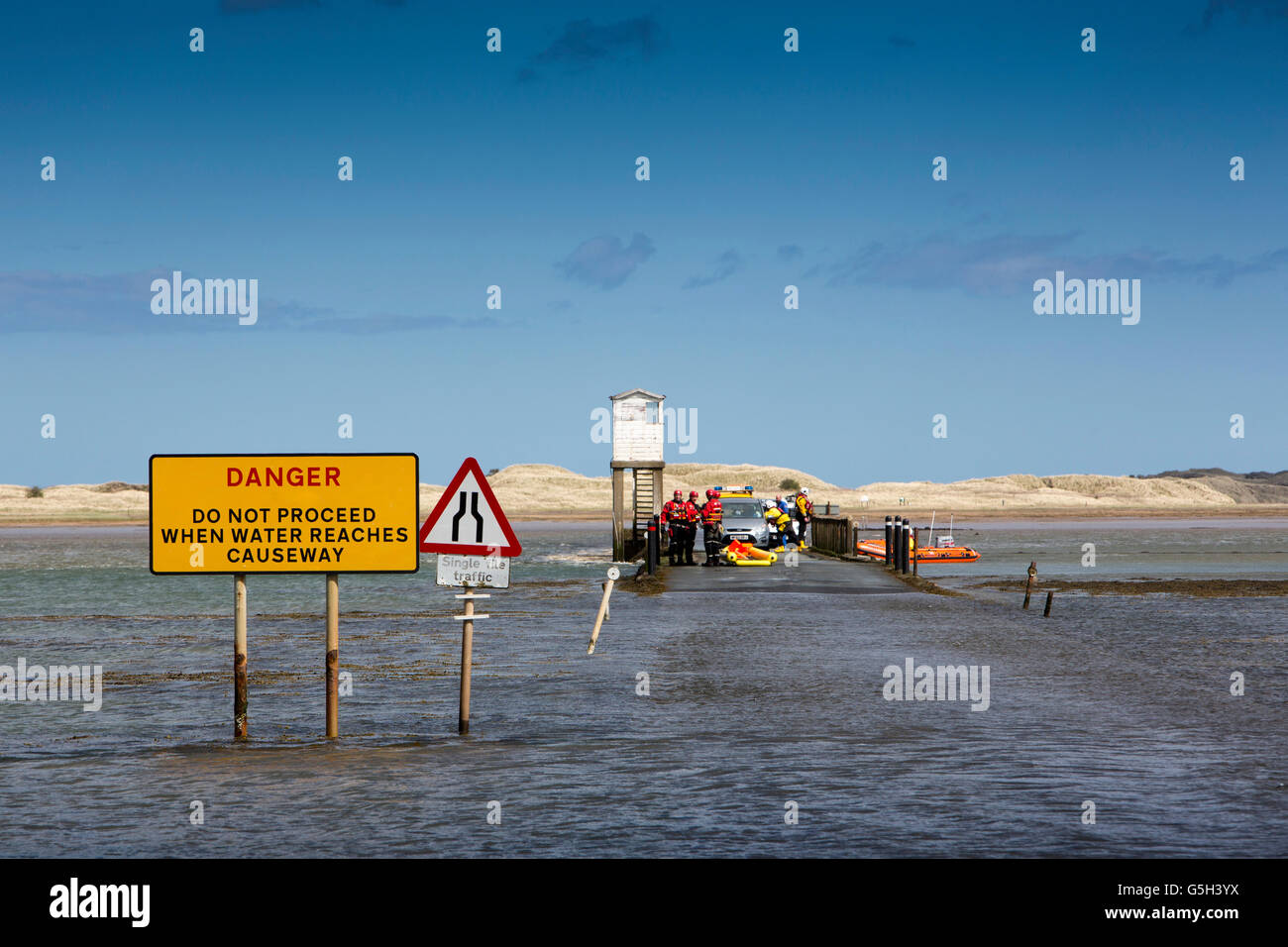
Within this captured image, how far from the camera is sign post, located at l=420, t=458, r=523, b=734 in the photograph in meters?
12.8

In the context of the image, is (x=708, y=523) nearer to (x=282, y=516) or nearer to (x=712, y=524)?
(x=712, y=524)

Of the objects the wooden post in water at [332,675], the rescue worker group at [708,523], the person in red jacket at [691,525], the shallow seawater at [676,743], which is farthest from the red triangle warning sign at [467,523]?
the person in red jacket at [691,525]

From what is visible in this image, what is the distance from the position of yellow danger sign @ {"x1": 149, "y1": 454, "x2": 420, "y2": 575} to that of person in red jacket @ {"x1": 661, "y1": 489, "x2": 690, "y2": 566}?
96.3 ft

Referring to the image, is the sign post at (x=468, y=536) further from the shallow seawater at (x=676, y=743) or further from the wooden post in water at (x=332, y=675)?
the shallow seawater at (x=676, y=743)

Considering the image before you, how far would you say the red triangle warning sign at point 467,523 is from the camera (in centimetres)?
1281

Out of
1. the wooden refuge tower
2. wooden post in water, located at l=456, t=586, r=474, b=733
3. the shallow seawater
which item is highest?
the wooden refuge tower

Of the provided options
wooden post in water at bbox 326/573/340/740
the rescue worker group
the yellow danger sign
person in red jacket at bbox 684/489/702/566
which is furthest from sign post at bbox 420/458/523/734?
person in red jacket at bbox 684/489/702/566

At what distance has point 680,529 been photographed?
43281mm

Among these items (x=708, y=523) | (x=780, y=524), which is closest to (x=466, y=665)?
(x=708, y=523)

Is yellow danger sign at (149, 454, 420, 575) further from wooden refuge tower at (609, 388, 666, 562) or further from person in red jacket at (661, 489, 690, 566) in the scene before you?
wooden refuge tower at (609, 388, 666, 562)

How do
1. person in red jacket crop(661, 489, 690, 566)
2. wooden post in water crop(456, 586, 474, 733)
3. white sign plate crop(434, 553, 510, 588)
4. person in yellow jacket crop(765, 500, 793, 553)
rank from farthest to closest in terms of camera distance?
person in yellow jacket crop(765, 500, 793, 553), person in red jacket crop(661, 489, 690, 566), white sign plate crop(434, 553, 510, 588), wooden post in water crop(456, 586, 474, 733)

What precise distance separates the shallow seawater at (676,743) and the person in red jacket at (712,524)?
47.2ft
